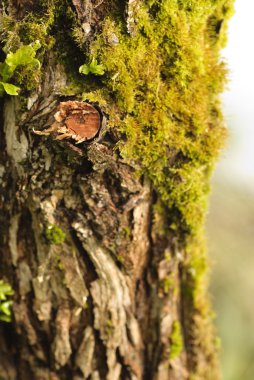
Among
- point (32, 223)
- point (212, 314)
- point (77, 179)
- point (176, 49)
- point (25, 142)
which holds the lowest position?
point (212, 314)

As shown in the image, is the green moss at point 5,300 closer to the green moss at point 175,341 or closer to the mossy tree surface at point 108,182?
the mossy tree surface at point 108,182

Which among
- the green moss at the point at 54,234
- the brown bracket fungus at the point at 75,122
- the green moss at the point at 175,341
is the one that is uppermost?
the brown bracket fungus at the point at 75,122

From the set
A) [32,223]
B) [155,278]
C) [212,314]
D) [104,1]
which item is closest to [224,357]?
[212,314]

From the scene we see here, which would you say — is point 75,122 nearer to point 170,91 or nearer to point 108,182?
Result: point 108,182

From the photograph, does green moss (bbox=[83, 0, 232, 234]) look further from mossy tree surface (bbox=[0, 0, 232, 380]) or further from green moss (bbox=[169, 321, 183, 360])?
green moss (bbox=[169, 321, 183, 360])

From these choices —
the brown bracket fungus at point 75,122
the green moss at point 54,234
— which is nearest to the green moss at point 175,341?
the green moss at point 54,234

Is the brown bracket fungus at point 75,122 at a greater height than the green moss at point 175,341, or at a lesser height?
greater

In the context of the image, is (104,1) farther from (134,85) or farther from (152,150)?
(152,150)

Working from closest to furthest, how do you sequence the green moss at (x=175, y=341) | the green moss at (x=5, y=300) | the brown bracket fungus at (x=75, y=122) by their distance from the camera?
the brown bracket fungus at (x=75, y=122), the green moss at (x=5, y=300), the green moss at (x=175, y=341)
